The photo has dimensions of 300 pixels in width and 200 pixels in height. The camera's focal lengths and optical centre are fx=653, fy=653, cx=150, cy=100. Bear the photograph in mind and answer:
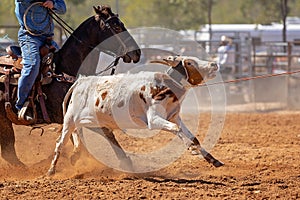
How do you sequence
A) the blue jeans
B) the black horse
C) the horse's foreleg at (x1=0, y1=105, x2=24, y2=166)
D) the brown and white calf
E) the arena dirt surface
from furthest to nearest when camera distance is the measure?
the horse's foreleg at (x1=0, y1=105, x2=24, y2=166), the black horse, the blue jeans, the brown and white calf, the arena dirt surface

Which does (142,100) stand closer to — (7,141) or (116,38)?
(116,38)

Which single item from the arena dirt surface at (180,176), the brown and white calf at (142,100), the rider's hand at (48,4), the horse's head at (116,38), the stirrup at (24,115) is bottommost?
the arena dirt surface at (180,176)

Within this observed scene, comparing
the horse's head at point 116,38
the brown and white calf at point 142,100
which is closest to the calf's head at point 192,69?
the brown and white calf at point 142,100

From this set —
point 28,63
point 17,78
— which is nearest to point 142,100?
point 28,63

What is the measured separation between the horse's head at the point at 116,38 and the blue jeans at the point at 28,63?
0.78m

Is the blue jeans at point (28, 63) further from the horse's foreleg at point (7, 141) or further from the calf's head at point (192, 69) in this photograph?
the calf's head at point (192, 69)

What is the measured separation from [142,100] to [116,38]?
124cm

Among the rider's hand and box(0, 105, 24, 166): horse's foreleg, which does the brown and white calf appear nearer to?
the rider's hand

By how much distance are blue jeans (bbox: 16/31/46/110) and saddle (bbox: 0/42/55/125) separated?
0.08m

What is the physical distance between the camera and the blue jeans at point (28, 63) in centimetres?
771

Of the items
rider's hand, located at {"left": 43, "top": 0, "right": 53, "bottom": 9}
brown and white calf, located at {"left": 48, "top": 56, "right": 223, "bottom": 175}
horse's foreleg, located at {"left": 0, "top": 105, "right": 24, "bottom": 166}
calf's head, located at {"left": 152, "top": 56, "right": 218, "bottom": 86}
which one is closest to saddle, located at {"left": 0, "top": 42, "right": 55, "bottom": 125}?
horse's foreleg, located at {"left": 0, "top": 105, "right": 24, "bottom": 166}

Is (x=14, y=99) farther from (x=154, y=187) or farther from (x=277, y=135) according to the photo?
(x=277, y=135)

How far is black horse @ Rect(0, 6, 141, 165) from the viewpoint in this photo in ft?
25.6

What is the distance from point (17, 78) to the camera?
8070 mm
